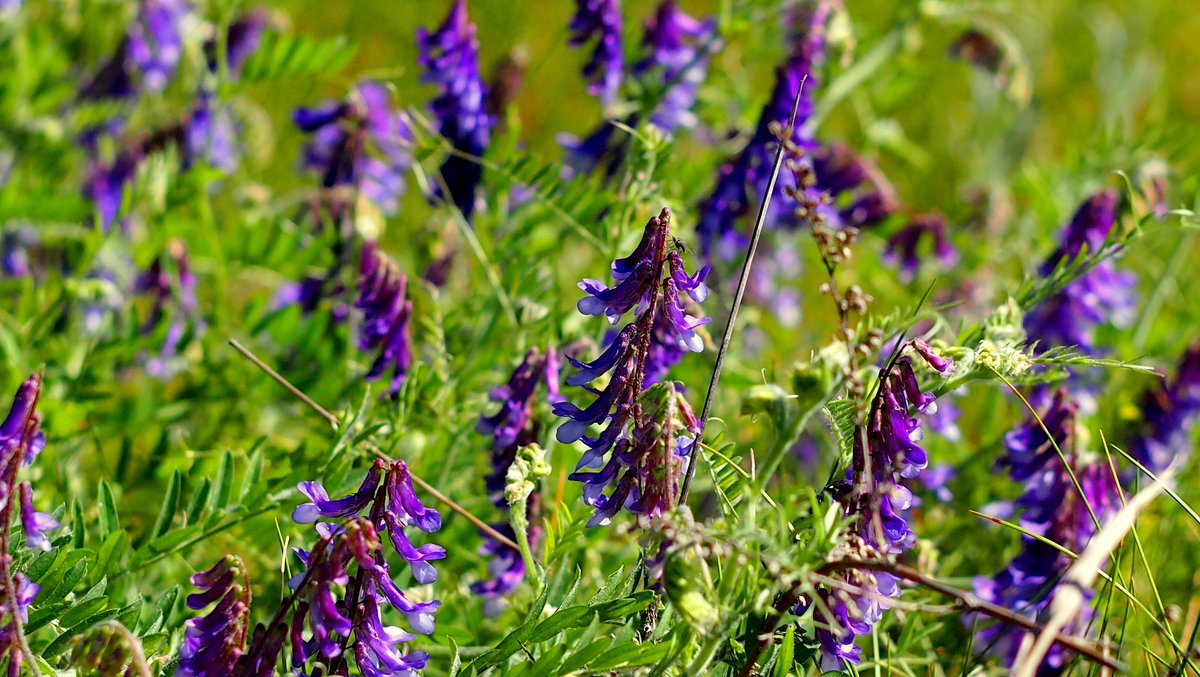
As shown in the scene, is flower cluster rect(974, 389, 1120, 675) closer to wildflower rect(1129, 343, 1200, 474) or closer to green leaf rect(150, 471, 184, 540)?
wildflower rect(1129, 343, 1200, 474)

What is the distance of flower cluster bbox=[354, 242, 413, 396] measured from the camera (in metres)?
1.89

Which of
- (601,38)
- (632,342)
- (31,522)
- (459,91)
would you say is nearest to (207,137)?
(459,91)

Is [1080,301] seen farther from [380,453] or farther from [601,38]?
[380,453]

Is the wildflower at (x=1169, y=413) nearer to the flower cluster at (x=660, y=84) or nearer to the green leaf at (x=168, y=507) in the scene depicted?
the flower cluster at (x=660, y=84)

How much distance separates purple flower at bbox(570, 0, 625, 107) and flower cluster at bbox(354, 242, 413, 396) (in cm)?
60

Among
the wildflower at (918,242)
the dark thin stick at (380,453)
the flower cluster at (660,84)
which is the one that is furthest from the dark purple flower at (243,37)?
the wildflower at (918,242)

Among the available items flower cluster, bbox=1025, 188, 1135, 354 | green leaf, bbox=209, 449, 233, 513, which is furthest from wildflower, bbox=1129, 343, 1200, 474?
green leaf, bbox=209, 449, 233, 513

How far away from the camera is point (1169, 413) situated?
2.29 m

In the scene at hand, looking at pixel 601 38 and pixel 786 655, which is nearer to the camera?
pixel 786 655

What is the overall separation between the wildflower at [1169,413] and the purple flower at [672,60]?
3.51ft

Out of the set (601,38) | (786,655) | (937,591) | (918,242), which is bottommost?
(786,655)

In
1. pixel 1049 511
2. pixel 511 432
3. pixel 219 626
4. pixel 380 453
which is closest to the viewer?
pixel 219 626

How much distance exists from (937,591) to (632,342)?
0.40 metres

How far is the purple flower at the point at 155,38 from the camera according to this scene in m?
2.87
